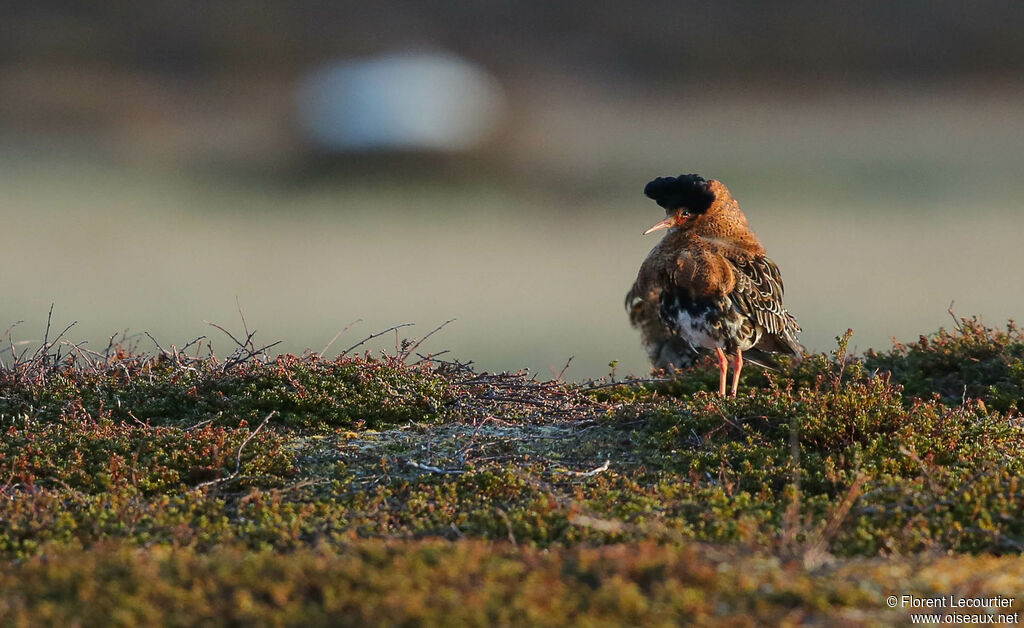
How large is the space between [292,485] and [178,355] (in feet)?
8.07

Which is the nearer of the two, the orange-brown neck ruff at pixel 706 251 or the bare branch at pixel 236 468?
the bare branch at pixel 236 468

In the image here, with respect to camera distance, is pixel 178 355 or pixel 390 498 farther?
pixel 178 355

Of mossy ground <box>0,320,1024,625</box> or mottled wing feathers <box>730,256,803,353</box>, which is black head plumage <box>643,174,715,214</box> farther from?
mossy ground <box>0,320,1024,625</box>

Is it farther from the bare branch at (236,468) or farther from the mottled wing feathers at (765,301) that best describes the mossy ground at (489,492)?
the mottled wing feathers at (765,301)

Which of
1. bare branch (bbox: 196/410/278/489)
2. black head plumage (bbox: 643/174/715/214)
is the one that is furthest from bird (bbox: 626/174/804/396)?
Result: bare branch (bbox: 196/410/278/489)

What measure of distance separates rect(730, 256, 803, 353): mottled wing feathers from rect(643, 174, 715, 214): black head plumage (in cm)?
42

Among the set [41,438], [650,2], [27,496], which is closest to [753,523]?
[27,496]

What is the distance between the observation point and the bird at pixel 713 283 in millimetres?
7938

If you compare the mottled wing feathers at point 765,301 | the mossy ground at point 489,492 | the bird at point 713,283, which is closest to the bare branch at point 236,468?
the mossy ground at point 489,492

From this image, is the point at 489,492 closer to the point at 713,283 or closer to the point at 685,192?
the point at 713,283

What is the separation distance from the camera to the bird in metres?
7.94

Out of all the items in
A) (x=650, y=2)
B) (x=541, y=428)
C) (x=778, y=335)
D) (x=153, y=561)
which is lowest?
(x=153, y=561)

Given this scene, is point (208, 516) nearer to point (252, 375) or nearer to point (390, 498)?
point (390, 498)

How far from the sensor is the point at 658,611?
3619 mm
